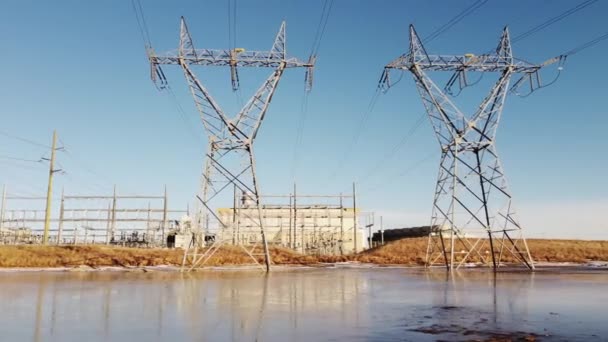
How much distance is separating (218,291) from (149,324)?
18.7ft

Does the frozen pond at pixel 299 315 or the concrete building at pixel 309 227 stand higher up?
the concrete building at pixel 309 227

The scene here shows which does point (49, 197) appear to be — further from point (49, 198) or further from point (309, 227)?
point (309, 227)

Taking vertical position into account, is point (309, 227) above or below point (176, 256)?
above

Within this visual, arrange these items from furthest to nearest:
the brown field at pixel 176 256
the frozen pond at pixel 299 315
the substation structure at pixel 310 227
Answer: the substation structure at pixel 310 227 → the brown field at pixel 176 256 → the frozen pond at pixel 299 315

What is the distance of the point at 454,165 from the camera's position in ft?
81.6

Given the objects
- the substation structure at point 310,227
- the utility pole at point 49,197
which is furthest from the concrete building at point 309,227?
the utility pole at point 49,197

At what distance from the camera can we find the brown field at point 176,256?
29.6m

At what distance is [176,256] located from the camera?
33.1 metres

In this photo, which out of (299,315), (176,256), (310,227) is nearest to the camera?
(299,315)

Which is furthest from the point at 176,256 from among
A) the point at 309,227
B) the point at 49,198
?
the point at 309,227

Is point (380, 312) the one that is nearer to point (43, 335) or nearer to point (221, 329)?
point (221, 329)

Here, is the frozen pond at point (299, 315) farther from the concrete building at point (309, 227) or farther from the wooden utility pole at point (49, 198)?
the concrete building at point (309, 227)

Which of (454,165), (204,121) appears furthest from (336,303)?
(454,165)

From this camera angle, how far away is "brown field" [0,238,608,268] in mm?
29578
